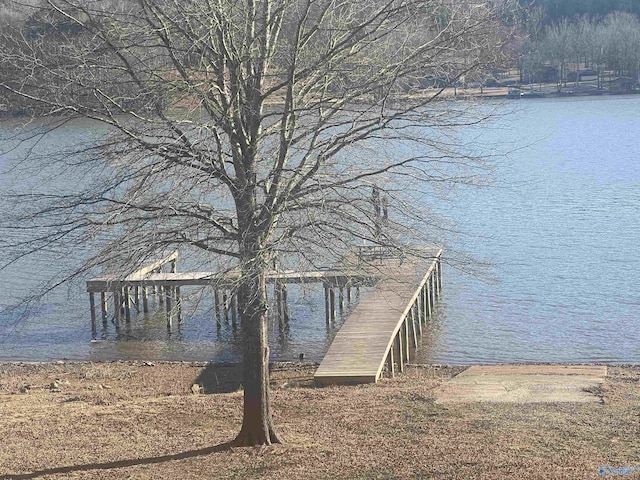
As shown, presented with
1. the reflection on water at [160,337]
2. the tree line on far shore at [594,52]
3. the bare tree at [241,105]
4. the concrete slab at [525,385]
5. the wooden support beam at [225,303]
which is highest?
the tree line on far shore at [594,52]

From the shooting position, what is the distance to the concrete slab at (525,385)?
13016mm

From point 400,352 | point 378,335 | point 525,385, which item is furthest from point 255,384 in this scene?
point 400,352

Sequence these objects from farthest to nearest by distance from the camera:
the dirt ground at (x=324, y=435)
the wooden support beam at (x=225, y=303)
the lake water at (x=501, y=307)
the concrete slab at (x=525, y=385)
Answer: the lake water at (x=501, y=307)
the concrete slab at (x=525, y=385)
the wooden support beam at (x=225, y=303)
the dirt ground at (x=324, y=435)

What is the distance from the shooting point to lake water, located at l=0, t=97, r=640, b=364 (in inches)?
784

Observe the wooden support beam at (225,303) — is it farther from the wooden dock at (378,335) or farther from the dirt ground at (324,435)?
the wooden dock at (378,335)

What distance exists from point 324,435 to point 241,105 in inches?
157

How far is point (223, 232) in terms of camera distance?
32.2ft

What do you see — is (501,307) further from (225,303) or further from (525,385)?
(225,303)

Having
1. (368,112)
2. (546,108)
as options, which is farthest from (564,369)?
(546,108)

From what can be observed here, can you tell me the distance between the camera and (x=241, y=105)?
962cm

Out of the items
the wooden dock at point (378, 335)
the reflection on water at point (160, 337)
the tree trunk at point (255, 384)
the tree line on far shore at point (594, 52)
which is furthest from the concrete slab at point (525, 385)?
the tree line on far shore at point (594, 52)

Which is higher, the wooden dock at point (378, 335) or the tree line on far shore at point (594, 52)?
the tree line on far shore at point (594, 52)

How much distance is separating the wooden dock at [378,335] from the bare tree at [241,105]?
2.93 m

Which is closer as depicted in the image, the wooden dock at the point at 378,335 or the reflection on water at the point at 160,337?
the wooden dock at the point at 378,335
